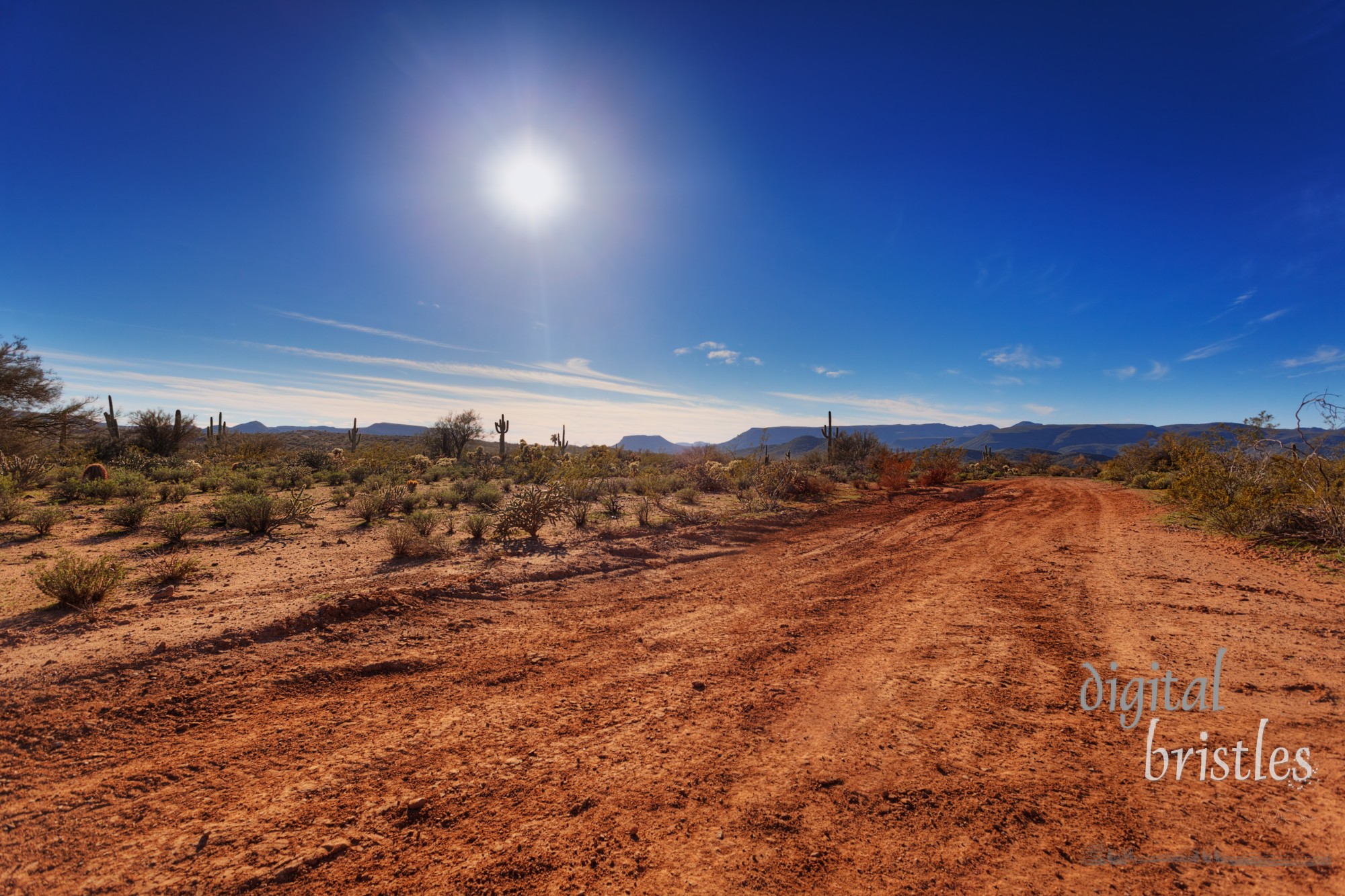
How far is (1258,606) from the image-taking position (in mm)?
5539

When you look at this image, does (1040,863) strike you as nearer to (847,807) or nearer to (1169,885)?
(1169,885)

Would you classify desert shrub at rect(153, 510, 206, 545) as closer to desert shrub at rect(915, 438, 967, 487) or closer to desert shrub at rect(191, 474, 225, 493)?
desert shrub at rect(191, 474, 225, 493)

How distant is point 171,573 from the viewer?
21.2 ft

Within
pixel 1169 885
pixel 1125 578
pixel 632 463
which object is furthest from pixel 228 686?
pixel 632 463

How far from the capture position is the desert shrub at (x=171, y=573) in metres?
6.44

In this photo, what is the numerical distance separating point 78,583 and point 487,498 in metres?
8.43

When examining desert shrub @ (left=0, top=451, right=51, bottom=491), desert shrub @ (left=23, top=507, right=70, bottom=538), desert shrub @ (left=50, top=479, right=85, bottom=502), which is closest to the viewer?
desert shrub @ (left=23, top=507, right=70, bottom=538)

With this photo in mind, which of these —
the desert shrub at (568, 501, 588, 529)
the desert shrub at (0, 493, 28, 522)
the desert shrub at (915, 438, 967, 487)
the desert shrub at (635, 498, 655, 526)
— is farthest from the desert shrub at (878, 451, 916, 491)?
the desert shrub at (0, 493, 28, 522)

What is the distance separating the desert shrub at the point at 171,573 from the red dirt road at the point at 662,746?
138 centimetres

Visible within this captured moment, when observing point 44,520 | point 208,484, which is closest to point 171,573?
point 44,520

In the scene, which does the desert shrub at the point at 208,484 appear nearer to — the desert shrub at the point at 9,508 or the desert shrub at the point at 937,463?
the desert shrub at the point at 9,508

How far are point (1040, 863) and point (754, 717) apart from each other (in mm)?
1740

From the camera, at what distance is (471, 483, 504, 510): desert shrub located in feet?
44.1

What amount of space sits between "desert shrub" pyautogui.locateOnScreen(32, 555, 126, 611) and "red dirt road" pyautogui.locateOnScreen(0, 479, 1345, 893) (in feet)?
2.05
